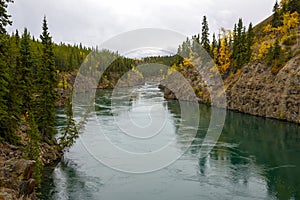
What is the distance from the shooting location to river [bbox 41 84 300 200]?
82.4ft

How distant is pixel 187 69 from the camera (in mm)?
108625

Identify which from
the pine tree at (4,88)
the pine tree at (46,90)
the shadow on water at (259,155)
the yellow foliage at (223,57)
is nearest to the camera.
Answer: the pine tree at (4,88)

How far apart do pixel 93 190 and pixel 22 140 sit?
31.2ft

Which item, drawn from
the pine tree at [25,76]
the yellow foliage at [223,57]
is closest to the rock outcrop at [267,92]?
the yellow foliage at [223,57]

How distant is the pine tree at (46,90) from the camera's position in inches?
1325

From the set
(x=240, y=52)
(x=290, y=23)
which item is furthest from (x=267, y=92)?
(x=290, y=23)

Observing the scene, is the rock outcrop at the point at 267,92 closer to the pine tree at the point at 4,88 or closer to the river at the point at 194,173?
the river at the point at 194,173

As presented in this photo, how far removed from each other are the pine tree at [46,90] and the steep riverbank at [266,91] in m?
43.4

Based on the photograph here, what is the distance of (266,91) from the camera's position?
6212 centimetres

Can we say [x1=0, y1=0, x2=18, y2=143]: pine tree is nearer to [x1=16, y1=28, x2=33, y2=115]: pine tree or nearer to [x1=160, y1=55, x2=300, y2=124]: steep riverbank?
[x1=16, y1=28, x2=33, y2=115]: pine tree

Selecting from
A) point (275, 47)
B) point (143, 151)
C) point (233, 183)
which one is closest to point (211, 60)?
point (275, 47)

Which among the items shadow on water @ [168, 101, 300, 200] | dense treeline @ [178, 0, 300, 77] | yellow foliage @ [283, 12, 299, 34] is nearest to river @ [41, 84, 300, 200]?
shadow on water @ [168, 101, 300, 200]

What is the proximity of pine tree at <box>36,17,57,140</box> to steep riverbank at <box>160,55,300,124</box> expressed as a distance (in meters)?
43.4

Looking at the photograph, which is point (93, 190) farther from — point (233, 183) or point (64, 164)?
point (233, 183)
